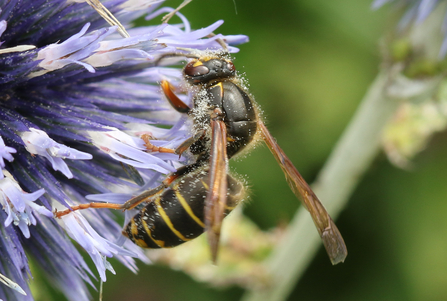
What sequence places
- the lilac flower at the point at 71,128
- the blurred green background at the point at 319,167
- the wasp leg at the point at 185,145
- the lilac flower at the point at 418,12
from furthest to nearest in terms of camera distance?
the blurred green background at the point at 319,167 → the lilac flower at the point at 418,12 → the wasp leg at the point at 185,145 → the lilac flower at the point at 71,128

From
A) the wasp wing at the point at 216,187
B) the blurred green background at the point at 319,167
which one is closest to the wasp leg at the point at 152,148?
the wasp wing at the point at 216,187

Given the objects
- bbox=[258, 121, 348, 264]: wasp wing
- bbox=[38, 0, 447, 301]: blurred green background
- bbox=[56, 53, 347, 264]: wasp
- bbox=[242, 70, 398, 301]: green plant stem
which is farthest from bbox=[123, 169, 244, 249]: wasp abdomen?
bbox=[38, 0, 447, 301]: blurred green background

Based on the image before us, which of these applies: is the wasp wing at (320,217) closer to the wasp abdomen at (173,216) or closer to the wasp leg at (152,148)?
the wasp abdomen at (173,216)

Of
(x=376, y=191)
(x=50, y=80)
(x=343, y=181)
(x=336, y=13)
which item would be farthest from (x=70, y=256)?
(x=336, y=13)

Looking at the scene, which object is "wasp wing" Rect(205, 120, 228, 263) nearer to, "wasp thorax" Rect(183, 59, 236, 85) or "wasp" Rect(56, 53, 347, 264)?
"wasp" Rect(56, 53, 347, 264)

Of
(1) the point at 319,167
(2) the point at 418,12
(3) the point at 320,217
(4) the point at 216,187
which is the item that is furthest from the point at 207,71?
(1) the point at 319,167

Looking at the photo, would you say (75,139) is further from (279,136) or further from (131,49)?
(279,136)
